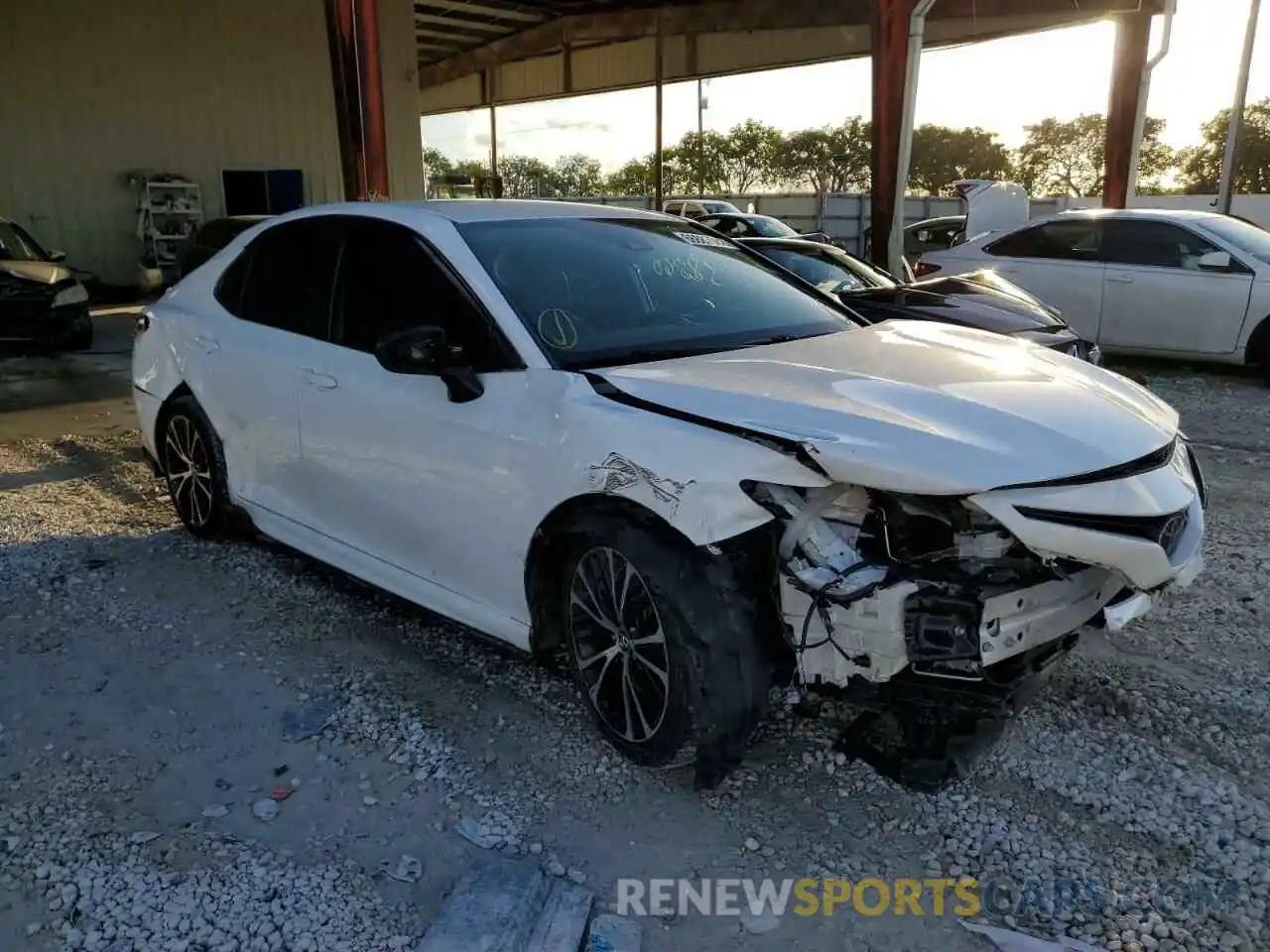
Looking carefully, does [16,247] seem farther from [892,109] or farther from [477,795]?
[477,795]

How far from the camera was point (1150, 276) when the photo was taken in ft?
31.3

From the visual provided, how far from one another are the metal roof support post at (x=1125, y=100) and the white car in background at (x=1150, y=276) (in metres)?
6.84

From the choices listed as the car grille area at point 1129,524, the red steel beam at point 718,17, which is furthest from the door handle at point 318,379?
the red steel beam at point 718,17

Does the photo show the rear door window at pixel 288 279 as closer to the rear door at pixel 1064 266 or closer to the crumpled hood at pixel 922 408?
the crumpled hood at pixel 922 408

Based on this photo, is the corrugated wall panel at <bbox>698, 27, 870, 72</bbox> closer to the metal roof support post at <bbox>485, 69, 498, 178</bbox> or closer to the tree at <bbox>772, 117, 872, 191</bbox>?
the metal roof support post at <bbox>485, 69, 498, 178</bbox>

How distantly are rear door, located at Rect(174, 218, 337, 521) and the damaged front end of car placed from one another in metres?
2.23

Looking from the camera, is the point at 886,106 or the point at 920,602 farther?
the point at 886,106

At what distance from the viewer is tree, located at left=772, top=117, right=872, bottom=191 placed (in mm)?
57875

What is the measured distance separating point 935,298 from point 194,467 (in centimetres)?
499

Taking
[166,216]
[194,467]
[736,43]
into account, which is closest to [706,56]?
[736,43]

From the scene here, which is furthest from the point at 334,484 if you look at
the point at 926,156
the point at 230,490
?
the point at 926,156

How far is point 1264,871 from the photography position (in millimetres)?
2549

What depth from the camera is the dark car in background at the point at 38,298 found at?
1084 centimetres

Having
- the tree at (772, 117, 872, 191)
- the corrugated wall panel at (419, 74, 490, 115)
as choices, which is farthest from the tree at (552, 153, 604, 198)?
the corrugated wall panel at (419, 74, 490, 115)
